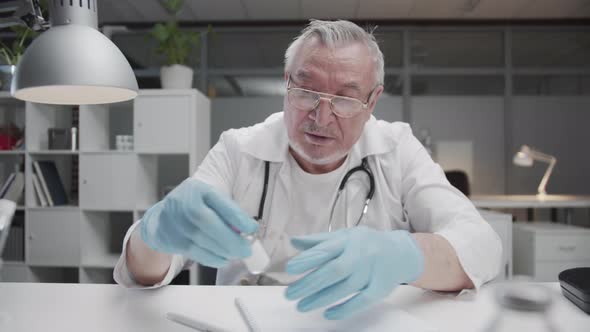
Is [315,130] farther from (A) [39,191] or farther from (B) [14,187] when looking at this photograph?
(B) [14,187]

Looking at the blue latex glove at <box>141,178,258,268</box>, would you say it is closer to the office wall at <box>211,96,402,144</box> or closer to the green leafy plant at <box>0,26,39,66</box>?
the green leafy plant at <box>0,26,39,66</box>

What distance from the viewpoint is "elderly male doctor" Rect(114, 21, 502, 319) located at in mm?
→ 677

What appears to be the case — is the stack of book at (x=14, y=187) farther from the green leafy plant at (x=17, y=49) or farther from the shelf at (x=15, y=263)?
the green leafy plant at (x=17, y=49)

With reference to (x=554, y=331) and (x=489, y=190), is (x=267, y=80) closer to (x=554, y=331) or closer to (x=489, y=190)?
(x=489, y=190)

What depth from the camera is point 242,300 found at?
0.71 metres

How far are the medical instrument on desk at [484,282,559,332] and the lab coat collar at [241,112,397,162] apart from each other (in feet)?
2.07

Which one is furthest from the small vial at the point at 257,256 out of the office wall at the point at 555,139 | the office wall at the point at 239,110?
the office wall at the point at 555,139

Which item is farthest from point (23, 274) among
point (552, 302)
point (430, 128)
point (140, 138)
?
point (430, 128)

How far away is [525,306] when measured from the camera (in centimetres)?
65

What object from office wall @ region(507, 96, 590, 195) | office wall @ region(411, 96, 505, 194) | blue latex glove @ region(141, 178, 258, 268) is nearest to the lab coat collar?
blue latex glove @ region(141, 178, 258, 268)

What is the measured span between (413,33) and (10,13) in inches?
157

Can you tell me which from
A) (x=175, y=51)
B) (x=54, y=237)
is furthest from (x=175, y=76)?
(x=54, y=237)

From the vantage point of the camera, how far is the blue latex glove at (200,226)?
688 millimetres

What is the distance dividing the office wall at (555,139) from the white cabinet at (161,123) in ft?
10.6
